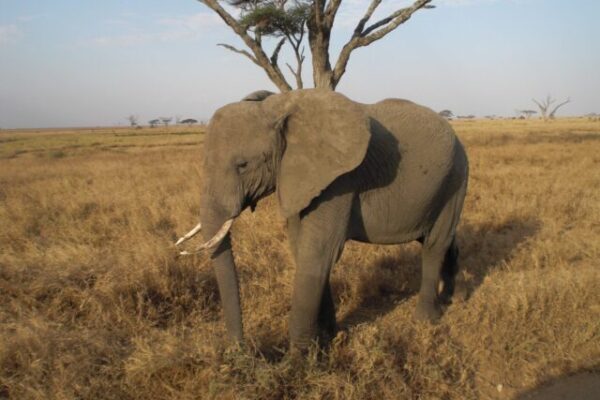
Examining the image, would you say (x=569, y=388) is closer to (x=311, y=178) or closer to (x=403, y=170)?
(x=403, y=170)

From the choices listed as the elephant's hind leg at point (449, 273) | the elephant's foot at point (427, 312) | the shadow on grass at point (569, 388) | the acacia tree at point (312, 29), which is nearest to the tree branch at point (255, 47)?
the acacia tree at point (312, 29)

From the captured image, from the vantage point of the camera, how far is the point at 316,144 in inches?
106

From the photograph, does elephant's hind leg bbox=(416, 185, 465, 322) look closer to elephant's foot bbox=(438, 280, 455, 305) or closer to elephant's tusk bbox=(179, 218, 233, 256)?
elephant's foot bbox=(438, 280, 455, 305)

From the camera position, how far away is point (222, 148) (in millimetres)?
2523

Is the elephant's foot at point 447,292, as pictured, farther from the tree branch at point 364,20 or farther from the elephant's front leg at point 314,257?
the tree branch at point 364,20

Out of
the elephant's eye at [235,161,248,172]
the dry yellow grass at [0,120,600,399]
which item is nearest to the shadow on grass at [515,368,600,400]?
the dry yellow grass at [0,120,600,399]

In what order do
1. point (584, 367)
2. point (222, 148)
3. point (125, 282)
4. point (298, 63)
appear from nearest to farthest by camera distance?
point (222, 148) < point (584, 367) < point (125, 282) < point (298, 63)

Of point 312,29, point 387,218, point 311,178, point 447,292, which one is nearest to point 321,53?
point 312,29

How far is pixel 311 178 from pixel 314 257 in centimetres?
49

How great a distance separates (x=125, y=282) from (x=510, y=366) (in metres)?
2.91

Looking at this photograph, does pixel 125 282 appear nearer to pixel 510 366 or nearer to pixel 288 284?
pixel 288 284

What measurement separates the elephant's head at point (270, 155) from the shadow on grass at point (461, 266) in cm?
142

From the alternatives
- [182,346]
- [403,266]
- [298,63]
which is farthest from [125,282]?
[298,63]

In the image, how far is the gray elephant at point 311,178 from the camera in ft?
8.40
